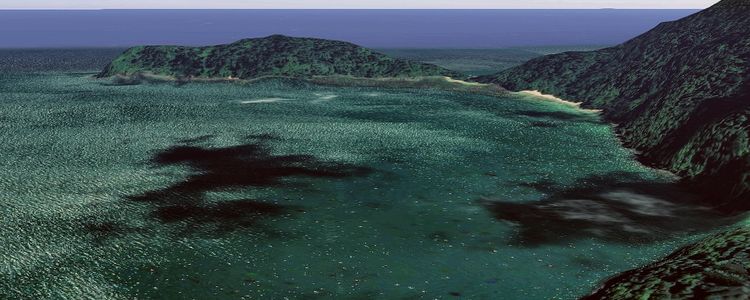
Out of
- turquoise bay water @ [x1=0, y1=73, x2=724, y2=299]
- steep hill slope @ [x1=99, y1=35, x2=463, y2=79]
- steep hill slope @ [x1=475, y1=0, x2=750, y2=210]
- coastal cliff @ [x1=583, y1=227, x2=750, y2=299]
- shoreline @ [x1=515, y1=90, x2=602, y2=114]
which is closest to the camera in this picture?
coastal cliff @ [x1=583, y1=227, x2=750, y2=299]

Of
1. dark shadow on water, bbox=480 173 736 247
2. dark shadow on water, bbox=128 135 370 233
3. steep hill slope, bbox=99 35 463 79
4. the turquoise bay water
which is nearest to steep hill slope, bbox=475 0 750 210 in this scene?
dark shadow on water, bbox=480 173 736 247

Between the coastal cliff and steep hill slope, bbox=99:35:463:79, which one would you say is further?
steep hill slope, bbox=99:35:463:79

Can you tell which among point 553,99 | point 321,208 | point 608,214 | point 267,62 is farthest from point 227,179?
point 267,62

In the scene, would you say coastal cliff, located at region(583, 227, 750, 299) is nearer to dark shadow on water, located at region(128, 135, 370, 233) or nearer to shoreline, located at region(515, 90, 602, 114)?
dark shadow on water, located at region(128, 135, 370, 233)

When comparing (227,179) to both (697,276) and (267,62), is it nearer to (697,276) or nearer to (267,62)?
(697,276)

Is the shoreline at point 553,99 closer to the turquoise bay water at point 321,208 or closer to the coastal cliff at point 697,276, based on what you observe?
the turquoise bay water at point 321,208

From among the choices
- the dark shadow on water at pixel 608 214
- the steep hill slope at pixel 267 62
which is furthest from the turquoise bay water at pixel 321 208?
the steep hill slope at pixel 267 62
